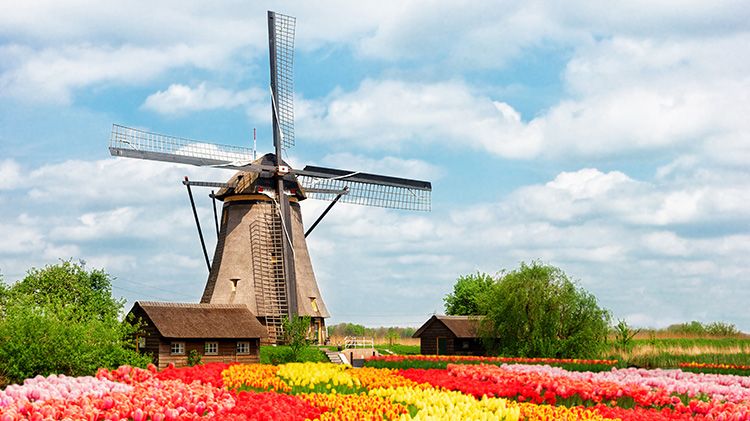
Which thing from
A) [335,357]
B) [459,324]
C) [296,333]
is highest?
[459,324]

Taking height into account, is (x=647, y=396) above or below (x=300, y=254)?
below

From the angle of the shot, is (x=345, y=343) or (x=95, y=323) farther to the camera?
(x=345, y=343)

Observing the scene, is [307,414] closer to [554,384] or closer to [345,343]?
[554,384]

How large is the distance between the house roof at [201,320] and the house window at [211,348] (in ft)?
3.30

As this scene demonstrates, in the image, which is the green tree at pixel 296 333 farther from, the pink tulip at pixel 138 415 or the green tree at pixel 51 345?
the pink tulip at pixel 138 415

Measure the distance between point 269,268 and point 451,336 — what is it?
1119 centimetres

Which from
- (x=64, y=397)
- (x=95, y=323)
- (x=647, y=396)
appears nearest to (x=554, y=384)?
(x=647, y=396)

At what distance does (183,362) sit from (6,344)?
48.2 feet

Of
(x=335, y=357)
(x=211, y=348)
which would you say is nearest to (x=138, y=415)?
(x=335, y=357)

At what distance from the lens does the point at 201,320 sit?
118ft

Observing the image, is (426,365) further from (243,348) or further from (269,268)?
(269,268)

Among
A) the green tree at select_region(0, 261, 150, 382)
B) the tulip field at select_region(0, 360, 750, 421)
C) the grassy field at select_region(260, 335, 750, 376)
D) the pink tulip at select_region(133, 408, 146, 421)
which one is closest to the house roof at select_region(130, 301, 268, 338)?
the grassy field at select_region(260, 335, 750, 376)

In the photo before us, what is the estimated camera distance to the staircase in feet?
125

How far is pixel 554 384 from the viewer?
12.7 metres
